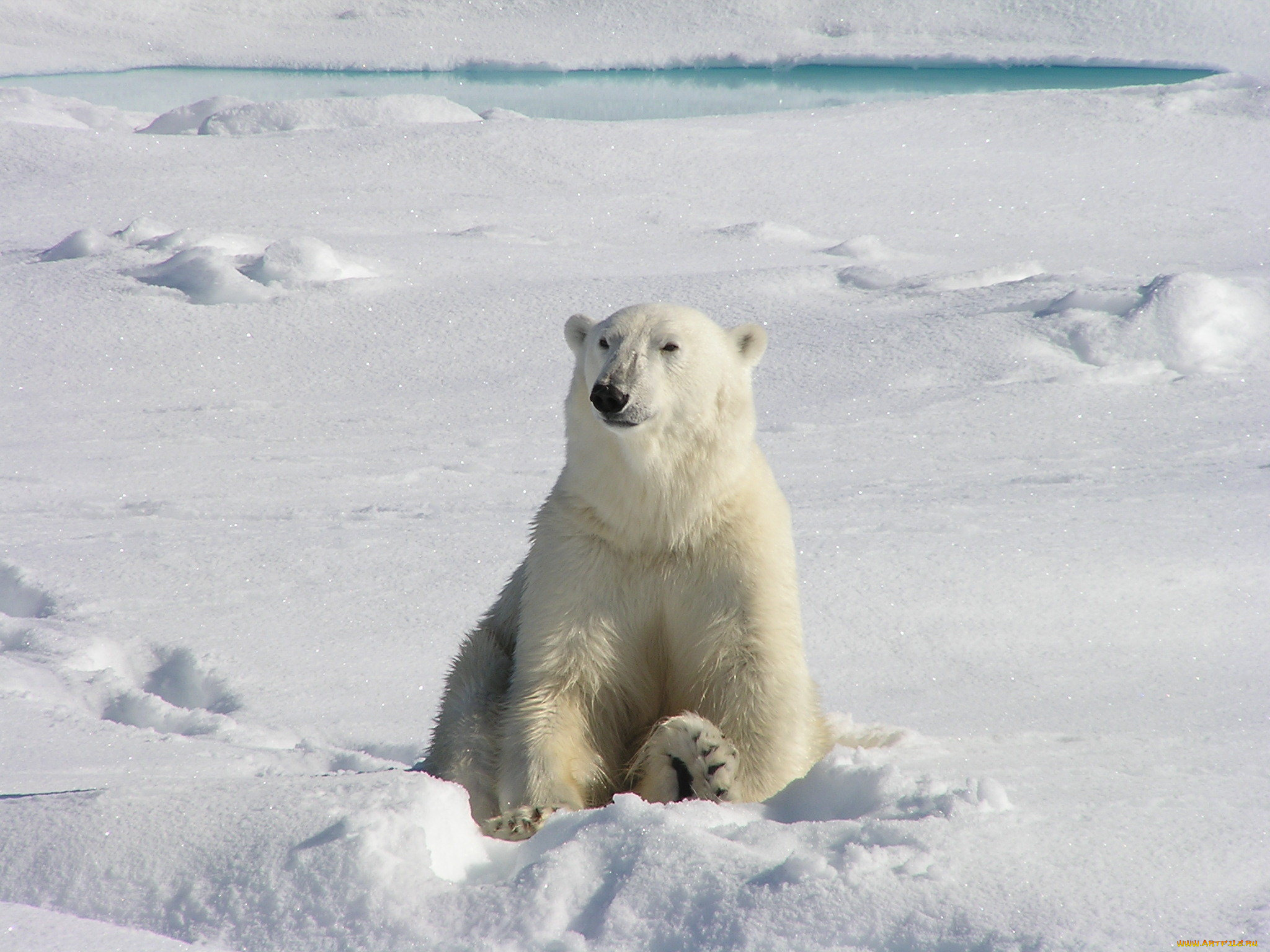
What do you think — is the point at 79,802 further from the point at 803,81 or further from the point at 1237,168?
the point at 803,81

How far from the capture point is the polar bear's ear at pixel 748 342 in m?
2.52

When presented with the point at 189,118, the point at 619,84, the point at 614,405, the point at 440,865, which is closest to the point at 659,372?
the point at 614,405

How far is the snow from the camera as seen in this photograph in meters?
1.61

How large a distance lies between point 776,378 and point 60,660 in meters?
3.58

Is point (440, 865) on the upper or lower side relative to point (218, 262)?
lower

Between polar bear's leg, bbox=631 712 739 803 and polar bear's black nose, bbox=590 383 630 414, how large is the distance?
0.61 m

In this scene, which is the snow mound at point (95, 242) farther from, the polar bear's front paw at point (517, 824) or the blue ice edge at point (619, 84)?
the blue ice edge at point (619, 84)

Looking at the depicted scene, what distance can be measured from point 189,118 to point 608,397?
10.8 metres

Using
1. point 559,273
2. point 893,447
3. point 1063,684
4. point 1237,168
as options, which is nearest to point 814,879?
point 1063,684

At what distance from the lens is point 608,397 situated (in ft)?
6.86

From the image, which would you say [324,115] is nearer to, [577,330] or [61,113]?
[61,113]

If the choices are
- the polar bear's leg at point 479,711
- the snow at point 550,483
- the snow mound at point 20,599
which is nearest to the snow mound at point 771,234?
the snow at point 550,483

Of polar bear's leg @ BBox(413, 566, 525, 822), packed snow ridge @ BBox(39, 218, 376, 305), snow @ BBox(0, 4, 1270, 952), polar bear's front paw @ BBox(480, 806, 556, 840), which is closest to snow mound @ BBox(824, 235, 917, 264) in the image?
snow @ BBox(0, 4, 1270, 952)

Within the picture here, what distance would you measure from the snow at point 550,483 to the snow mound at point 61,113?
1653 millimetres
